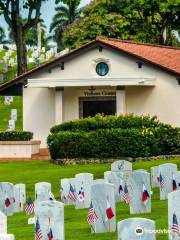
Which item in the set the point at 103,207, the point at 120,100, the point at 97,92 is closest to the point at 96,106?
the point at 97,92

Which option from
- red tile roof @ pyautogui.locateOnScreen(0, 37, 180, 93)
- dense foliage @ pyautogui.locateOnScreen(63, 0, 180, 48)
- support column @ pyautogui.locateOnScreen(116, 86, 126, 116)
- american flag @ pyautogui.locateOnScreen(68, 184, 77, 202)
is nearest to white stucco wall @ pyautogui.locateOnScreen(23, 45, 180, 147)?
red tile roof @ pyautogui.locateOnScreen(0, 37, 180, 93)

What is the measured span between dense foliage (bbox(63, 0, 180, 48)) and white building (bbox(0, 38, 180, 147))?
16.8 metres

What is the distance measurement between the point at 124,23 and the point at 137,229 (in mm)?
46203

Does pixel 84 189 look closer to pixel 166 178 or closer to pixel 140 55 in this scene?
pixel 166 178

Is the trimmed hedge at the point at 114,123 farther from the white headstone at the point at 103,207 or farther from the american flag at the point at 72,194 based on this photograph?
the white headstone at the point at 103,207

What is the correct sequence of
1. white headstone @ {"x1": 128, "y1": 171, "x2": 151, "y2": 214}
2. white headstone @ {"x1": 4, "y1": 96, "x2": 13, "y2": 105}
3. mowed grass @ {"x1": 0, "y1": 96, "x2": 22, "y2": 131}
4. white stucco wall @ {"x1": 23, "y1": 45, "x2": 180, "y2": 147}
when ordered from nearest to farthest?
white headstone @ {"x1": 128, "y1": 171, "x2": 151, "y2": 214} < white stucco wall @ {"x1": 23, "y1": 45, "x2": 180, "y2": 147} < mowed grass @ {"x1": 0, "y1": 96, "x2": 22, "y2": 131} < white headstone @ {"x1": 4, "y1": 96, "x2": 13, "y2": 105}

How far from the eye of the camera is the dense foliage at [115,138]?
30.7 metres

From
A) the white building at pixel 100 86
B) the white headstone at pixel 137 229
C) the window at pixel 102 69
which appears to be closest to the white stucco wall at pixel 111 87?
the white building at pixel 100 86

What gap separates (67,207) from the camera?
18.1m

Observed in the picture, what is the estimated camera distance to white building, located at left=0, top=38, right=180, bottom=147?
3481 cm

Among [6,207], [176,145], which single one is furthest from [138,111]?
[6,207]

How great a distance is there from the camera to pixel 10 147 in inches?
1346

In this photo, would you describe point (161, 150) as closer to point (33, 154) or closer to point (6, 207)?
point (33, 154)

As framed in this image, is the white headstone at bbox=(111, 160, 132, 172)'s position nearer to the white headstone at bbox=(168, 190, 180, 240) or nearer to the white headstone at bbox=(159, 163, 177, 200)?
the white headstone at bbox=(159, 163, 177, 200)
